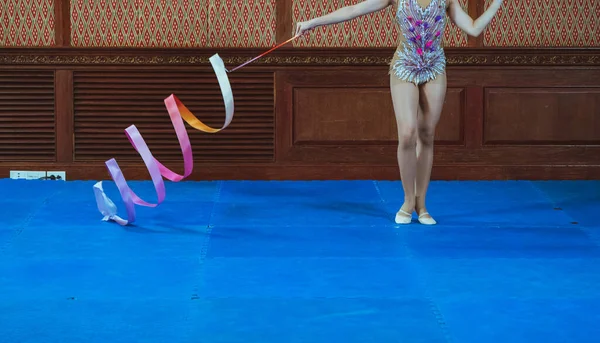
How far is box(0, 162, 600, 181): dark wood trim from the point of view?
8297 millimetres

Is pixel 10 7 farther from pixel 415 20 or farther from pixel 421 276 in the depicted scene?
pixel 421 276

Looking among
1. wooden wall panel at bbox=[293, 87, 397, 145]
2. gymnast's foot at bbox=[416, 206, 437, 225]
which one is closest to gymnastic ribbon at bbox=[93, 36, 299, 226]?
gymnast's foot at bbox=[416, 206, 437, 225]

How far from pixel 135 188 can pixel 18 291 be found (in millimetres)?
3096

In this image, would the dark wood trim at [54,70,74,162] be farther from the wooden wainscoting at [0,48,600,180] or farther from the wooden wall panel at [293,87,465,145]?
the wooden wall panel at [293,87,465,145]

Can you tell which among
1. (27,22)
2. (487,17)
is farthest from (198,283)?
(27,22)

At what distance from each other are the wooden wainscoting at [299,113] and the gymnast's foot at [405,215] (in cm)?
172

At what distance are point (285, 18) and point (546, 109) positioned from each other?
7.03ft

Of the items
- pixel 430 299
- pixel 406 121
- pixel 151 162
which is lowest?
pixel 430 299

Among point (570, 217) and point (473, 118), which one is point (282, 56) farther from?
point (570, 217)

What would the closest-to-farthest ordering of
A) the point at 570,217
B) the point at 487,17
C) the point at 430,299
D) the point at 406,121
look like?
1. the point at 430,299
2. the point at 487,17
3. the point at 406,121
4. the point at 570,217

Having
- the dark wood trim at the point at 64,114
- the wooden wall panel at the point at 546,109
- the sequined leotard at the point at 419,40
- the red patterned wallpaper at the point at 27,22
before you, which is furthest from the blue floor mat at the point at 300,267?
the red patterned wallpaper at the point at 27,22

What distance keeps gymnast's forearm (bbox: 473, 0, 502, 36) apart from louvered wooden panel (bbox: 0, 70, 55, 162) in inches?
140

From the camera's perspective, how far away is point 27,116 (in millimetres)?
8289

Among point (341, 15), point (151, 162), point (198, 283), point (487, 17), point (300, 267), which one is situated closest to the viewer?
point (198, 283)
